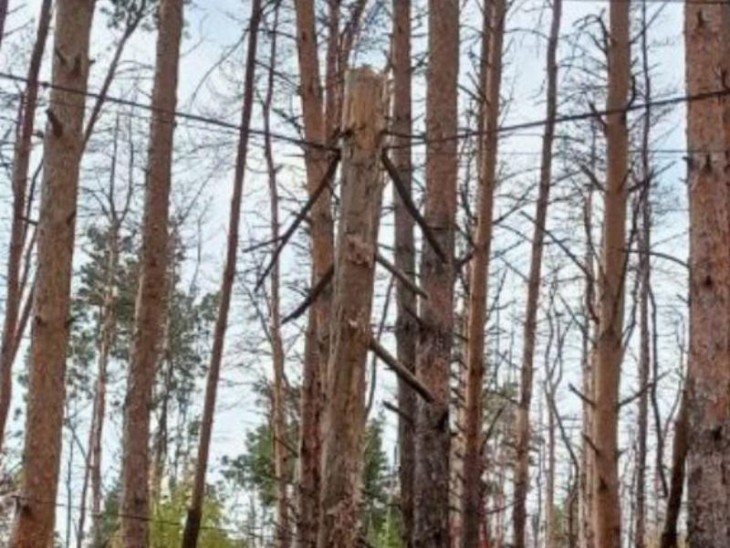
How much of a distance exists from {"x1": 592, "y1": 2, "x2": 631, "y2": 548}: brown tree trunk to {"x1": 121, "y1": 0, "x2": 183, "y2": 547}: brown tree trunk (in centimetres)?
305

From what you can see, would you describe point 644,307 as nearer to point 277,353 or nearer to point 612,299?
point 277,353

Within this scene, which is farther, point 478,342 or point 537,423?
point 537,423

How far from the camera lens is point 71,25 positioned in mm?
5227

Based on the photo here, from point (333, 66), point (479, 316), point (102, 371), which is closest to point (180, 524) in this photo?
point (479, 316)

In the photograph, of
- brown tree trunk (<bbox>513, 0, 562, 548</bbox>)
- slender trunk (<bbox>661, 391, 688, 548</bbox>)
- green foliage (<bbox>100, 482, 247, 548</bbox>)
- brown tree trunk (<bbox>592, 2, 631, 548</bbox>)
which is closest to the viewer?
slender trunk (<bbox>661, 391, 688, 548</bbox>)

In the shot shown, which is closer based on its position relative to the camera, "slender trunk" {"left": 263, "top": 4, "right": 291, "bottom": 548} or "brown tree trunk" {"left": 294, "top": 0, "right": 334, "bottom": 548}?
"brown tree trunk" {"left": 294, "top": 0, "right": 334, "bottom": 548}

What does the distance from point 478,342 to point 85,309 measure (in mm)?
13096

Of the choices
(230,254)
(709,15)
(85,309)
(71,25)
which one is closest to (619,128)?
(709,15)

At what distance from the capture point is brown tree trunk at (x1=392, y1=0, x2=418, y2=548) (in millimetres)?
7410

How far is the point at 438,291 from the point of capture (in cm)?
611

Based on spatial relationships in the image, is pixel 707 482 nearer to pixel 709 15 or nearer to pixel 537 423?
pixel 709 15

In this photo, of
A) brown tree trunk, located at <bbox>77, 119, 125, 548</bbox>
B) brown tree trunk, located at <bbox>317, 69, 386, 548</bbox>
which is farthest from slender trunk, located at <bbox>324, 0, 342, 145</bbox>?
brown tree trunk, located at <bbox>77, 119, 125, 548</bbox>

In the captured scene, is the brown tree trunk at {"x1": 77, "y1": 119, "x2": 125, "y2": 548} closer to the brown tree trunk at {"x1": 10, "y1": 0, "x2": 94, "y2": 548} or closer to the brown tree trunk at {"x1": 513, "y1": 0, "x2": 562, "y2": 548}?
the brown tree trunk at {"x1": 513, "y1": 0, "x2": 562, "y2": 548}

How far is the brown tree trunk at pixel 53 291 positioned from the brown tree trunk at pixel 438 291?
202 cm
